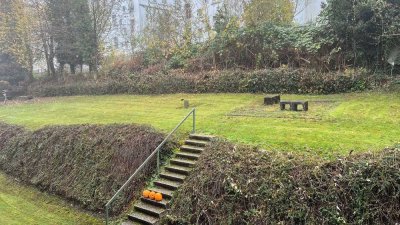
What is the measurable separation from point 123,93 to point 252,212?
1667cm

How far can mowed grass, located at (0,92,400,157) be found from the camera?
8.40 m

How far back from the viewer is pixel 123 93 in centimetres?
2191

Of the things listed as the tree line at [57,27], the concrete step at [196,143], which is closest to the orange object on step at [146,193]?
the concrete step at [196,143]

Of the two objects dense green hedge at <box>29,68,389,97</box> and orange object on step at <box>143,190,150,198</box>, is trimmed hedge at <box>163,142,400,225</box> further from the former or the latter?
dense green hedge at <box>29,68,389,97</box>

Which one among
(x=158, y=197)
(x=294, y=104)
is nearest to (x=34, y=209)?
(x=158, y=197)

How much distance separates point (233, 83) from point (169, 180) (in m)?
9.85

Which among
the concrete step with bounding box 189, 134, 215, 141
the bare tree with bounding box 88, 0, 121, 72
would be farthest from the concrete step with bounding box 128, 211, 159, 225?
the bare tree with bounding box 88, 0, 121, 72

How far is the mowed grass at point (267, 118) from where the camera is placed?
8.40 meters

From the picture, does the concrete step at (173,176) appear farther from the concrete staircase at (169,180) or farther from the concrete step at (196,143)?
the concrete step at (196,143)

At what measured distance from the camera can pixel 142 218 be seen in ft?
26.1

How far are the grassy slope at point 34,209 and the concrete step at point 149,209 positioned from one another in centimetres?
138

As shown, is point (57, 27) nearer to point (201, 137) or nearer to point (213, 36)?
point (213, 36)

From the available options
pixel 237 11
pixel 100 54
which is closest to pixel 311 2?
pixel 237 11

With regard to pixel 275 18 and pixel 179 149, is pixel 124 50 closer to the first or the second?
pixel 275 18
